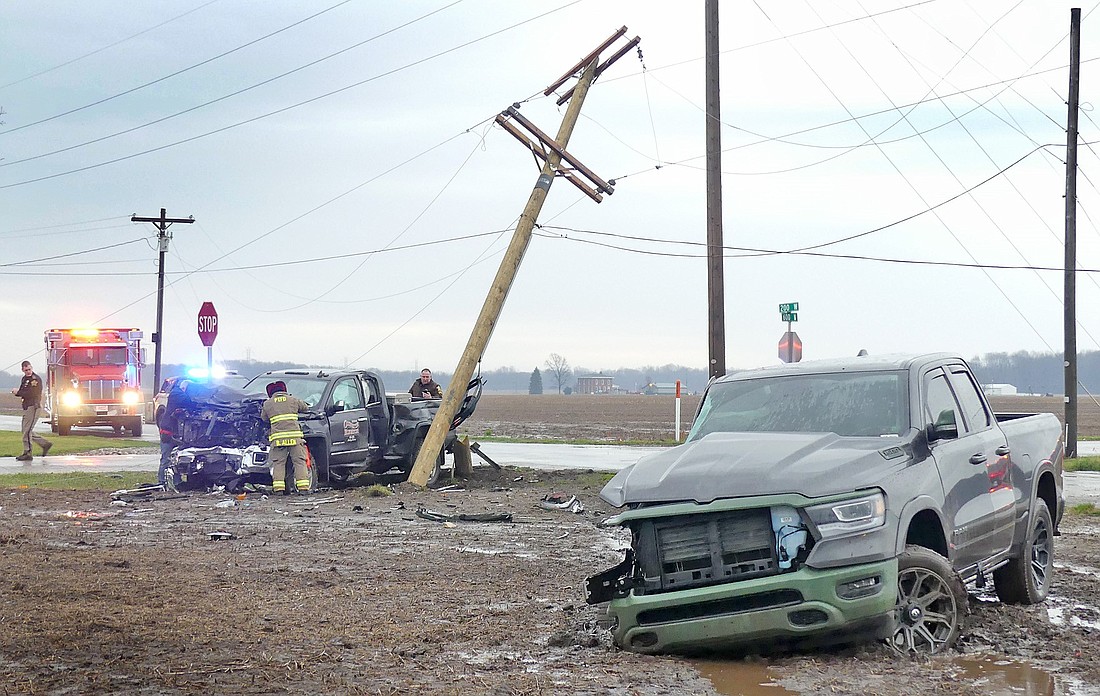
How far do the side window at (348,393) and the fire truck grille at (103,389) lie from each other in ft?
64.2

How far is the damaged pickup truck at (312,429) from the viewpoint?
57.8 feet

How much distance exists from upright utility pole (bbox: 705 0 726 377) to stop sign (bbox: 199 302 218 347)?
9.98 metres

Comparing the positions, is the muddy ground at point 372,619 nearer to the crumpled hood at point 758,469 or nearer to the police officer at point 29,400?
the crumpled hood at point 758,469

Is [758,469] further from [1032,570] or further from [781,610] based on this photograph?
[1032,570]

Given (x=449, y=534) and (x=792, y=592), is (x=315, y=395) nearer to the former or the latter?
(x=449, y=534)

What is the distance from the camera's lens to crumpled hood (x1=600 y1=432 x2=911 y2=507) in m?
6.55

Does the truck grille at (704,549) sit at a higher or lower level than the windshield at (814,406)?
lower

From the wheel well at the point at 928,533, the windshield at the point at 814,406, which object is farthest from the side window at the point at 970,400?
the wheel well at the point at 928,533

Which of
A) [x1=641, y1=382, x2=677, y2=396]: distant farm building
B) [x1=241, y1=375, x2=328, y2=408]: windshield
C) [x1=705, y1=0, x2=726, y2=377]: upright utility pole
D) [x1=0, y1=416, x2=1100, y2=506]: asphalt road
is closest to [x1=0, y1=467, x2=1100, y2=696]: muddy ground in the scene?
[x1=241, y1=375, x2=328, y2=408]: windshield

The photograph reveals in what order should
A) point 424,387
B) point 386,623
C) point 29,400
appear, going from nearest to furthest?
point 386,623, point 424,387, point 29,400

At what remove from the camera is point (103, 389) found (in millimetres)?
35938

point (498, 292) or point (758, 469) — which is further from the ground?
point (498, 292)

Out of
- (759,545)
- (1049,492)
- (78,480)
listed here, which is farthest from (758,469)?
(78,480)

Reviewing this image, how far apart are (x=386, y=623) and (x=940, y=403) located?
13.1ft
